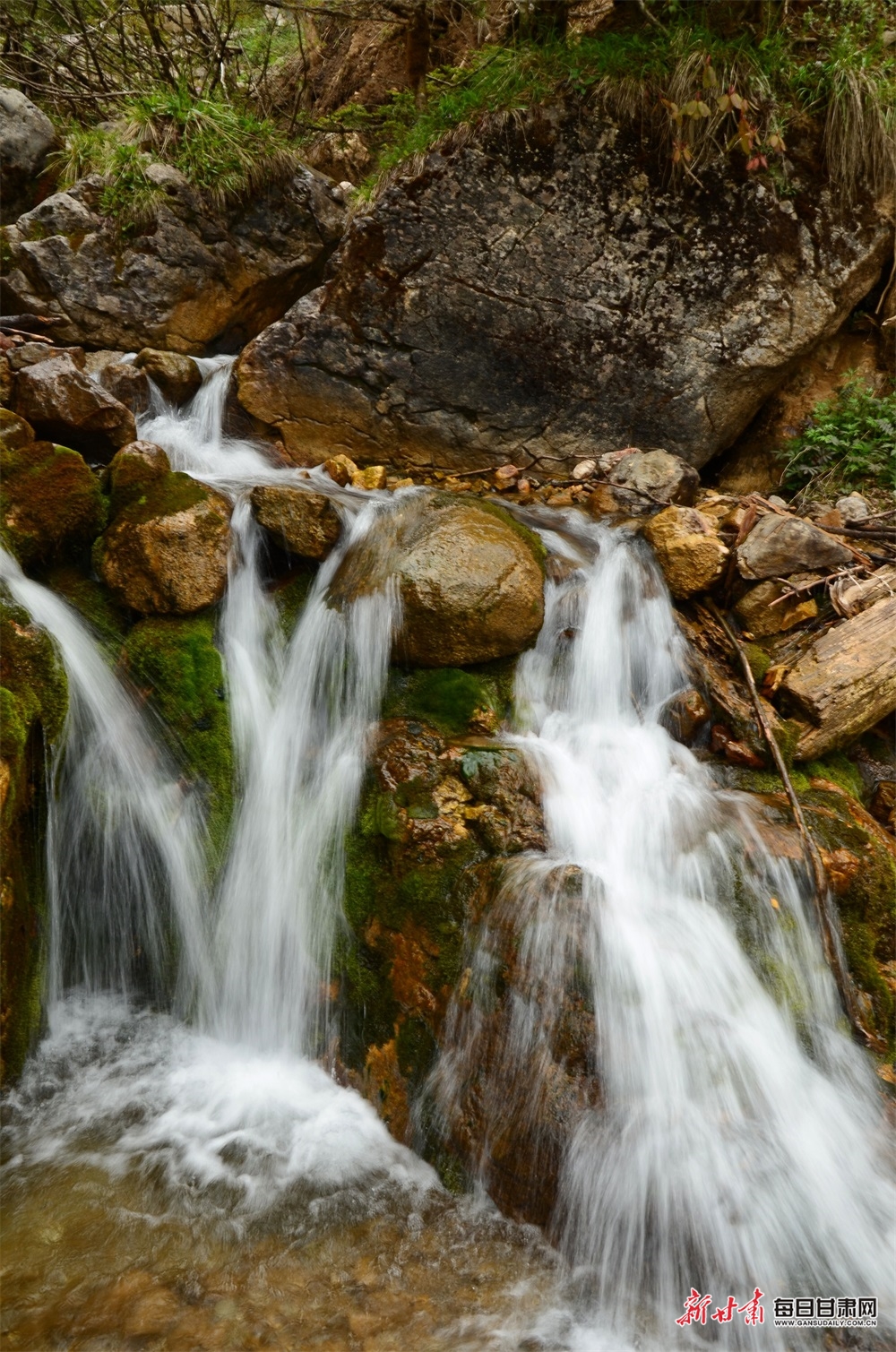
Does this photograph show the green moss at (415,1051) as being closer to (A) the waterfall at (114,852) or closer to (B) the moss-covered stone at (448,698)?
(A) the waterfall at (114,852)

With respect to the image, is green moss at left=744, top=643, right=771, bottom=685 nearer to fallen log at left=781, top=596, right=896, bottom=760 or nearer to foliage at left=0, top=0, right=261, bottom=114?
fallen log at left=781, top=596, right=896, bottom=760

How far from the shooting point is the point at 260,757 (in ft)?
11.5

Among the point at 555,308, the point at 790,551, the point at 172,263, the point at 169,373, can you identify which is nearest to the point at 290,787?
the point at 790,551

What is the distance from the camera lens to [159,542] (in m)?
3.47

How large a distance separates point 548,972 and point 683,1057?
0.51 meters

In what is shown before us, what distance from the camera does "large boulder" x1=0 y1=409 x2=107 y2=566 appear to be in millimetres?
3312

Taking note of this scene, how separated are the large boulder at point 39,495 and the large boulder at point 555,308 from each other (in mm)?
2668

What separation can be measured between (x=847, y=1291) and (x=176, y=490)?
3976mm

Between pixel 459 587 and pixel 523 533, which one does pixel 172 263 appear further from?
pixel 459 587

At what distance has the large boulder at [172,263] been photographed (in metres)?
6.23

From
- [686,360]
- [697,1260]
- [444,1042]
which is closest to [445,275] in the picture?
[686,360]

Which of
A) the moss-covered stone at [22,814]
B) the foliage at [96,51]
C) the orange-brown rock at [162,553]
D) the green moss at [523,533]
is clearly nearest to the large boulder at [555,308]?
the green moss at [523,533]

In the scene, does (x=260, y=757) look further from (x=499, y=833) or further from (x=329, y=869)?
(x=499, y=833)

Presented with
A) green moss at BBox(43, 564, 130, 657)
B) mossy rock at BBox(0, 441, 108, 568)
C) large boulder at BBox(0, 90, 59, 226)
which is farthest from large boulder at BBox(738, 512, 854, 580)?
large boulder at BBox(0, 90, 59, 226)
